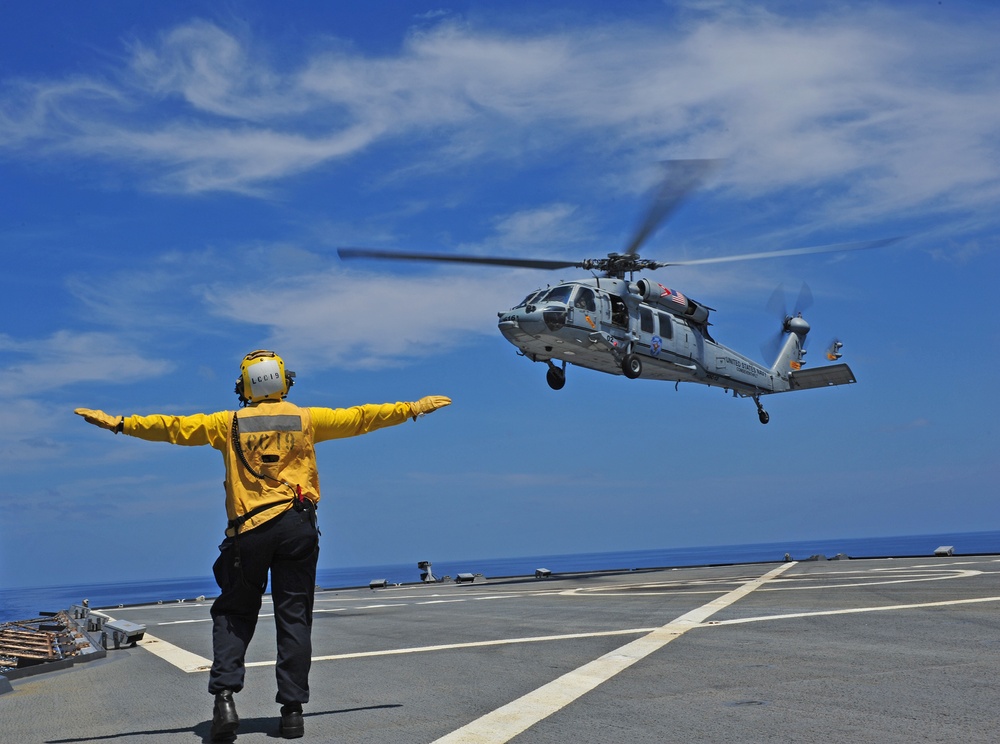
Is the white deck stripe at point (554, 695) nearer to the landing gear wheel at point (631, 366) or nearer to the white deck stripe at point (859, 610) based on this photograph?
the white deck stripe at point (859, 610)

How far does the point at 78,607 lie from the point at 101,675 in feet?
28.7

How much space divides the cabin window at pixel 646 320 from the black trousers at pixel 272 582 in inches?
873

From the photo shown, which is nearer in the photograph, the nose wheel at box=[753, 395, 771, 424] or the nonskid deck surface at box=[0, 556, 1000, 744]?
the nonskid deck surface at box=[0, 556, 1000, 744]

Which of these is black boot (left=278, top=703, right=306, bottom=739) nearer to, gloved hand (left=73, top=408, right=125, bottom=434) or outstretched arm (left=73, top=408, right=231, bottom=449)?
outstretched arm (left=73, top=408, right=231, bottom=449)

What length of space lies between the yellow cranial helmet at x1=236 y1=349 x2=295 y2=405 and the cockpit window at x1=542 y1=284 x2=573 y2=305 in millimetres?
19520

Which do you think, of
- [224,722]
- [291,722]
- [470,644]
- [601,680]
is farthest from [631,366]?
[224,722]

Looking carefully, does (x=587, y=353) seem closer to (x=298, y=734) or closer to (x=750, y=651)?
(x=750, y=651)

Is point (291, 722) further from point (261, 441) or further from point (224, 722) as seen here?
point (261, 441)

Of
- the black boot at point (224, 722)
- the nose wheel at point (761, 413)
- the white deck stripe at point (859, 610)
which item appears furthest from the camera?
the nose wheel at point (761, 413)

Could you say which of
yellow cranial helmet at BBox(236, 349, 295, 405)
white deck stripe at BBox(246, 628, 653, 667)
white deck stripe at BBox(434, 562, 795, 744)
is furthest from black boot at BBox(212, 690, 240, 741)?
white deck stripe at BBox(246, 628, 653, 667)

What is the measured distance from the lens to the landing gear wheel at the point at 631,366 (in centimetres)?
2656

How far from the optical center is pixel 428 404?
5.67m

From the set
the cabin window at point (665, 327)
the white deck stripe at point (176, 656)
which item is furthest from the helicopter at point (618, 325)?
the white deck stripe at point (176, 656)

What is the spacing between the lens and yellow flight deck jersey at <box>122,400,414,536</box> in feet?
17.2
